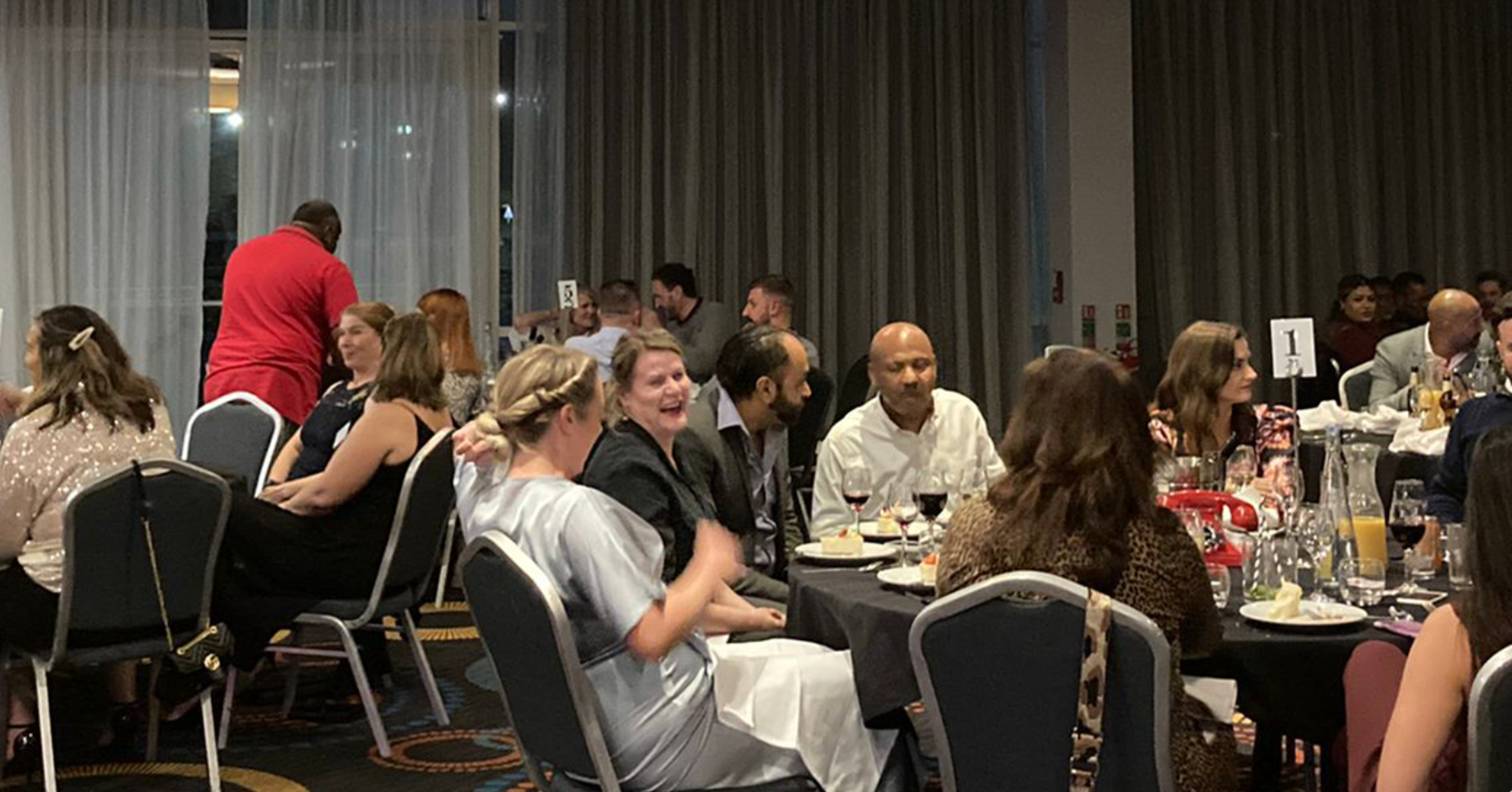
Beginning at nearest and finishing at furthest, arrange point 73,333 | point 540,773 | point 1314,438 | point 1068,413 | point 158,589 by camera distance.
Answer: point 1068,413
point 540,773
point 158,589
point 73,333
point 1314,438

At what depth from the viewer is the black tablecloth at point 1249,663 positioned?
2.83m

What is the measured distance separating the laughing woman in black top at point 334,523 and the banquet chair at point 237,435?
0.91m

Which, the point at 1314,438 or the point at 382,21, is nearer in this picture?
the point at 1314,438

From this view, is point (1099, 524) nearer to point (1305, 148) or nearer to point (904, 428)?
point (904, 428)

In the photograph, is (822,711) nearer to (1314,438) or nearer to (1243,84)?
(1314,438)

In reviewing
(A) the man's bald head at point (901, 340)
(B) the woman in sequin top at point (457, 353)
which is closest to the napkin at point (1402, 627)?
(A) the man's bald head at point (901, 340)

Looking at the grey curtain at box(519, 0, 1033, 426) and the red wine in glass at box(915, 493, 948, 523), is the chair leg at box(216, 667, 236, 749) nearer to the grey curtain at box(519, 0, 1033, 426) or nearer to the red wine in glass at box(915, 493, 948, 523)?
the red wine in glass at box(915, 493, 948, 523)

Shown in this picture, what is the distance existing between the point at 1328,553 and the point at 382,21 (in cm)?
726

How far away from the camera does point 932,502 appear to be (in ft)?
12.2

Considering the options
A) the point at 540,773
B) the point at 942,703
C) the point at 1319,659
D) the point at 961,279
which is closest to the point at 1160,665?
the point at 942,703

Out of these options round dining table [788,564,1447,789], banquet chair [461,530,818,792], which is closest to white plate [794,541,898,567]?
round dining table [788,564,1447,789]

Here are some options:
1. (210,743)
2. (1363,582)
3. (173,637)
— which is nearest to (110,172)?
(173,637)

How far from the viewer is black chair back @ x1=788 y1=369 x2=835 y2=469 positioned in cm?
739

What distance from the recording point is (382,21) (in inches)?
371
